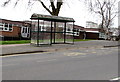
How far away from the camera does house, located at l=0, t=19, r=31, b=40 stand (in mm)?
30084

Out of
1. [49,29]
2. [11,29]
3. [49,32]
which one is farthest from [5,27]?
[49,32]

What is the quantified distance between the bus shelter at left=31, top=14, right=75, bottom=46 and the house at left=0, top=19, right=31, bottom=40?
13.8 metres

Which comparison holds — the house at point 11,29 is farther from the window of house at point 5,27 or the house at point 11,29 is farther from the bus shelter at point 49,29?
the bus shelter at point 49,29

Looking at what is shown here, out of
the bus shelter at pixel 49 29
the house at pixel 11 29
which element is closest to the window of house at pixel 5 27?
the house at pixel 11 29

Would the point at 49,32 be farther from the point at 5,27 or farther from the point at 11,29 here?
the point at 11,29

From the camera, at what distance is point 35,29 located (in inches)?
588

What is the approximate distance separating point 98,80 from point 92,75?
0.56 metres

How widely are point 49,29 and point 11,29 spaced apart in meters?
16.8

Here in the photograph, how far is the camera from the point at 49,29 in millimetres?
17109

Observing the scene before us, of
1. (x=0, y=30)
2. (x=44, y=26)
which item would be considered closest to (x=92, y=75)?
(x=44, y=26)

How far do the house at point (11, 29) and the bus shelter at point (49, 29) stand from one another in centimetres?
1381

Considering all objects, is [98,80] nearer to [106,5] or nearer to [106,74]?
[106,74]

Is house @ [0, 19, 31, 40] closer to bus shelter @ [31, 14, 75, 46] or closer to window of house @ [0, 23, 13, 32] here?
window of house @ [0, 23, 13, 32]

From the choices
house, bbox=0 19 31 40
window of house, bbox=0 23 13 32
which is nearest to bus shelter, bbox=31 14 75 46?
house, bbox=0 19 31 40
